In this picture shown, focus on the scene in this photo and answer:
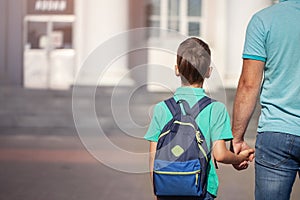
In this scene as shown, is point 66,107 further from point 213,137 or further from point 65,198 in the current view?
point 213,137

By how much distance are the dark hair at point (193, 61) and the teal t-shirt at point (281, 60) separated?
25cm

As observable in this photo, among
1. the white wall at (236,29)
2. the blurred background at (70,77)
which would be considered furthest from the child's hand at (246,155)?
the white wall at (236,29)

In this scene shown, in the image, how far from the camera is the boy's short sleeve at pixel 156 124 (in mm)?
3068

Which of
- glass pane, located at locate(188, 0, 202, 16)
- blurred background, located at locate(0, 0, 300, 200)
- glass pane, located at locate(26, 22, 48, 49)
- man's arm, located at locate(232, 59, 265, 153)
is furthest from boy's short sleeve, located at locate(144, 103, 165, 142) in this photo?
glass pane, located at locate(26, 22, 48, 49)

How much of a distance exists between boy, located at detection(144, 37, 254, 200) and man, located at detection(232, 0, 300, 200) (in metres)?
0.19

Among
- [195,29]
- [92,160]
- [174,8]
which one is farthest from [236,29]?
[92,160]

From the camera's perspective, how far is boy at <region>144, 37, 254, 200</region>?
3.03 metres

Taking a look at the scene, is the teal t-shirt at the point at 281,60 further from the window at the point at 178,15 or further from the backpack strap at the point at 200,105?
the window at the point at 178,15

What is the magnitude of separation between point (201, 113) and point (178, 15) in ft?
47.8

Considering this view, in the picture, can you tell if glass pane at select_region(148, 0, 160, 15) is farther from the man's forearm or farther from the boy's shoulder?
the boy's shoulder

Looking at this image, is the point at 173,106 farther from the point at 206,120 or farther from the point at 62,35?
the point at 62,35

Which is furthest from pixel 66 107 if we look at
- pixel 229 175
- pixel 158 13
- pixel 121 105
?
pixel 121 105

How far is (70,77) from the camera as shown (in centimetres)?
1708

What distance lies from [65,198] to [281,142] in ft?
13.3
